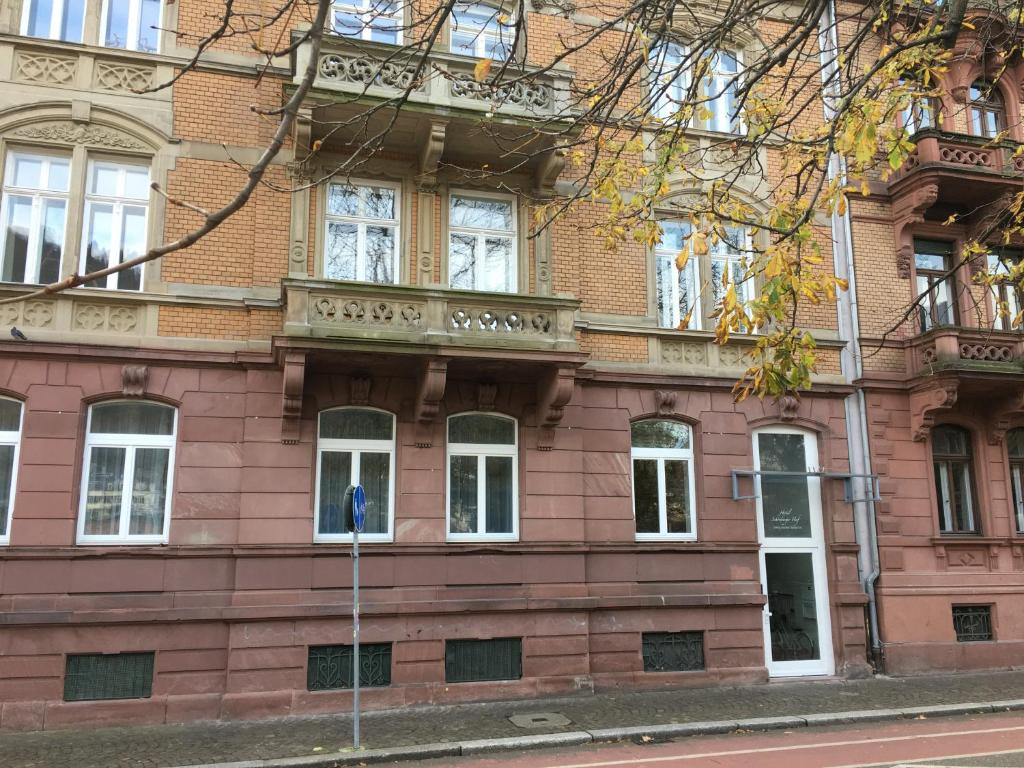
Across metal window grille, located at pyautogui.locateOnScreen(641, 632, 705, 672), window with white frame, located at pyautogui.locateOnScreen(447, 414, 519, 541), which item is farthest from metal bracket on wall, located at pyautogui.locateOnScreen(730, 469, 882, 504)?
window with white frame, located at pyautogui.locateOnScreen(447, 414, 519, 541)

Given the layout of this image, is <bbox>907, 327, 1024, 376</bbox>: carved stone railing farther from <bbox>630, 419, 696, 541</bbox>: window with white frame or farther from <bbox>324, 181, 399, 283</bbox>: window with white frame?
<bbox>324, 181, 399, 283</bbox>: window with white frame

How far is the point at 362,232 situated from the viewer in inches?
472

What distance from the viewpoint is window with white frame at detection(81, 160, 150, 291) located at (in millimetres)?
10992

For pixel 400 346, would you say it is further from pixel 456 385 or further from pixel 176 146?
pixel 176 146

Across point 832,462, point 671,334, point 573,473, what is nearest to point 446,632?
point 573,473

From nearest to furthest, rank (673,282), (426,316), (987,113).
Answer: (426,316)
(673,282)
(987,113)

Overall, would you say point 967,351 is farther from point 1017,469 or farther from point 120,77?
point 120,77

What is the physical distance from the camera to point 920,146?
1384cm

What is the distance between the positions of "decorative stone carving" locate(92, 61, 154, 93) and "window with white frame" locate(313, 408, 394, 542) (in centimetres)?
542

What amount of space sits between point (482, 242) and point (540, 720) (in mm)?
6988

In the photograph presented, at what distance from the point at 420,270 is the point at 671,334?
13.6 ft

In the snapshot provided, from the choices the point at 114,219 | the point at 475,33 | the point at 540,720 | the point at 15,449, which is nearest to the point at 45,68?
the point at 114,219

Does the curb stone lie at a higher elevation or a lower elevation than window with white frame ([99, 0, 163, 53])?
lower

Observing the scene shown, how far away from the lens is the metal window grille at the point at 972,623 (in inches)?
516
